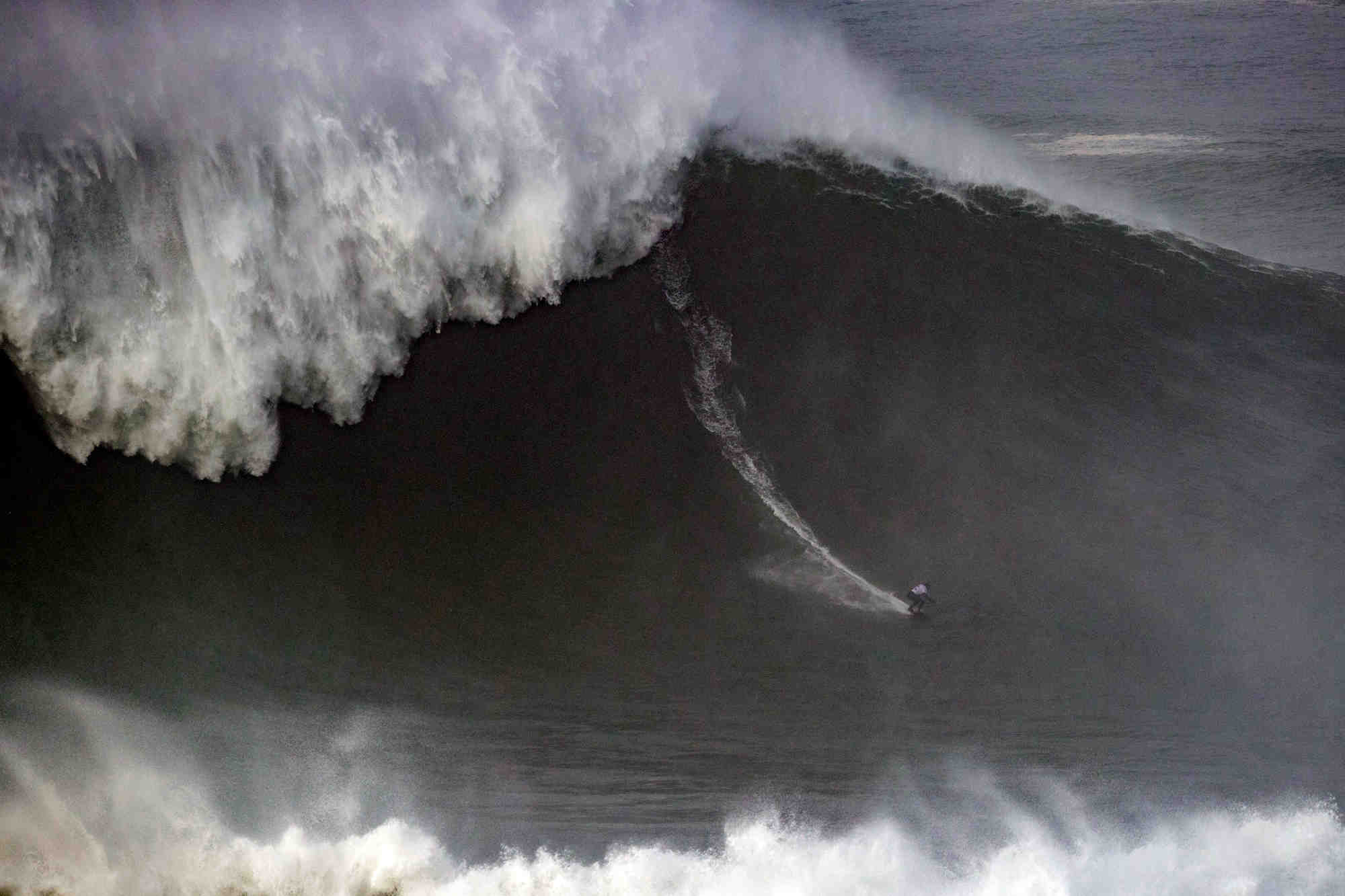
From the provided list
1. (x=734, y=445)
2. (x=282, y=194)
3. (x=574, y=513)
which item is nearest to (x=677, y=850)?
(x=574, y=513)

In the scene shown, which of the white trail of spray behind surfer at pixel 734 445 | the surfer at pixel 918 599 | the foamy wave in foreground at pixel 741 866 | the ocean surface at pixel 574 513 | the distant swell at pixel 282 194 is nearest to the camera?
the foamy wave in foreground at pixel 741 866

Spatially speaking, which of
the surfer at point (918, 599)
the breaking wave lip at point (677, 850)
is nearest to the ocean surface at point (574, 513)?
the breaking wave lip at point (677, 850)

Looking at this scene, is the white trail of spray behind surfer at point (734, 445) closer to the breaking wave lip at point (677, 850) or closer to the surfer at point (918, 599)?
the surfer at point (918, 599)

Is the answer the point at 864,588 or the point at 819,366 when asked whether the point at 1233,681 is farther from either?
the point at 819,366

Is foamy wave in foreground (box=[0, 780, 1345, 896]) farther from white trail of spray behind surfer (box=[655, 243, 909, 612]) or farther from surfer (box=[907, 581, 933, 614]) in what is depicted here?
white trail of spray behind surfer (box=[655, 243, 909, 612])

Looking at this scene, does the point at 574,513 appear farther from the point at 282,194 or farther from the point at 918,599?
the point at 282,194

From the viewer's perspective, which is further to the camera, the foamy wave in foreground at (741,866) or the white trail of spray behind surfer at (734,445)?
the white trail of spray behind surfer at (734,445)
